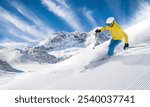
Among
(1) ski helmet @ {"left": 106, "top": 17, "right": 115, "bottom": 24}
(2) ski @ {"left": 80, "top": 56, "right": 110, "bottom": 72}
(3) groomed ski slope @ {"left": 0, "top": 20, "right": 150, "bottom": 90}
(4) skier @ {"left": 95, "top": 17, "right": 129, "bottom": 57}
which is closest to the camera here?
(3) groomed ski slope @ {"left": 0, "top": 20, "right": 150, "bottom": 90}

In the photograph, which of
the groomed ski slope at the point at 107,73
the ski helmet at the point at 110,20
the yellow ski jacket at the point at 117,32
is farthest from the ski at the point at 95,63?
the ski helmet at the point at 110,20

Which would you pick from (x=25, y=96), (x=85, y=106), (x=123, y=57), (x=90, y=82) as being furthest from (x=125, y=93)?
(x=123, y=57)

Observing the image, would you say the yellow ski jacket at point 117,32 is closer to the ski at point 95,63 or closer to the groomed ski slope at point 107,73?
the groomed ski slope at point 107,73

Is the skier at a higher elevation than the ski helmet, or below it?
below

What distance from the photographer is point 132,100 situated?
25.6ft

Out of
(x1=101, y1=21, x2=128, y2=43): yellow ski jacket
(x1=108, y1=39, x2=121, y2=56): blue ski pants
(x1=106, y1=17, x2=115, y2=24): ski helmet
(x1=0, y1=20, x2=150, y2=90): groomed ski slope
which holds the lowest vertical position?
(x1=0, y1=20, x2=150, y2=90): groomed ski slope

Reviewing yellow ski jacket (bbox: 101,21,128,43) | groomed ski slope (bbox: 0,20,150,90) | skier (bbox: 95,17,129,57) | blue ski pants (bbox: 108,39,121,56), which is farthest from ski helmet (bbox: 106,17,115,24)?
groomed ski slope (bbox: 0,20,150,90)

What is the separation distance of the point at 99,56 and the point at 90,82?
4.13 m

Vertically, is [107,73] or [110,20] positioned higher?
[110,20]

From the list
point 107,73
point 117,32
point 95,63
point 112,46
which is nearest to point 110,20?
point 117,32

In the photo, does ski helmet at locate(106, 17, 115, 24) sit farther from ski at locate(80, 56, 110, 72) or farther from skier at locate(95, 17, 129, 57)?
ski at locate(80, 56, 110, 72)

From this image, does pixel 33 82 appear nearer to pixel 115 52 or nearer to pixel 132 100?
pixel 115 52

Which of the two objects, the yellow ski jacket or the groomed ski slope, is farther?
the yellow ski jacket

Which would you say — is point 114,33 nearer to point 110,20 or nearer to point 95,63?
point 110,20
